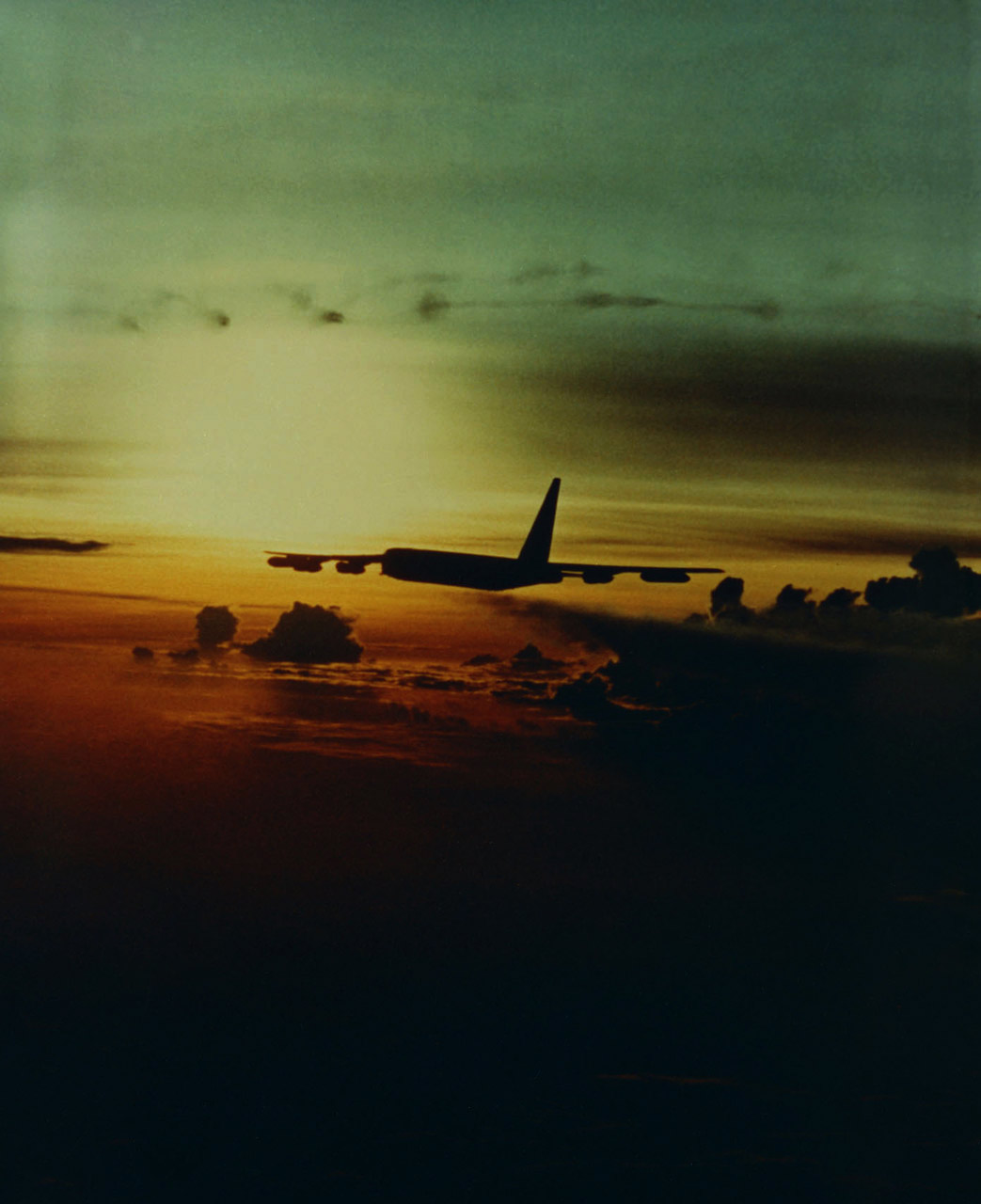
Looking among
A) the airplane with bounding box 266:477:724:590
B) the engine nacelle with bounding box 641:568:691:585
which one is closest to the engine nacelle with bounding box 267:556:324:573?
the airplane with bounding box 266:477:724:590

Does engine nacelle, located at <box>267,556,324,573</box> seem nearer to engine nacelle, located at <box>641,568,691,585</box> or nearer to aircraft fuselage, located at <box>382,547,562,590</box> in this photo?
aircraft fuselage, located at <box>382,547,562,590</box>

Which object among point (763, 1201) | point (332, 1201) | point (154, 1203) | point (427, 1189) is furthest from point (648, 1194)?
point (154, 1203)

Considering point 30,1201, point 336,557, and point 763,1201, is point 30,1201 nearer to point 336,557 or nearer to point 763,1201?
point 763,1201

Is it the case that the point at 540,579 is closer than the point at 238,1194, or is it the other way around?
the point at 540,579

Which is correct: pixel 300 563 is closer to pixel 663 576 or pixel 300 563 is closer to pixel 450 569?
pixel 450 569

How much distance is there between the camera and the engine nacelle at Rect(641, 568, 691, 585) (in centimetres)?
2956

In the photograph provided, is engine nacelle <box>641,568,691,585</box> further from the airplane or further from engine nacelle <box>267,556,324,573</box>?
engine nacelle <box>267,556,324,573</box>

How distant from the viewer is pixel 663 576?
29766 mm

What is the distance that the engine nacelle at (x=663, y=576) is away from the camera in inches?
1164

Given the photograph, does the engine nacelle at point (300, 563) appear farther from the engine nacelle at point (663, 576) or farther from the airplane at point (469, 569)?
the engine nacelle at point (663, 576)

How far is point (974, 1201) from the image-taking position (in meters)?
198

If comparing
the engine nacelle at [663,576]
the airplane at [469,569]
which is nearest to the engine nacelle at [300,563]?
the airplane at [469,569]

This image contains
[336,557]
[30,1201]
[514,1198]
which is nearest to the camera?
[336,557]

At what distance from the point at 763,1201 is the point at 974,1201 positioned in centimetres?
3605
